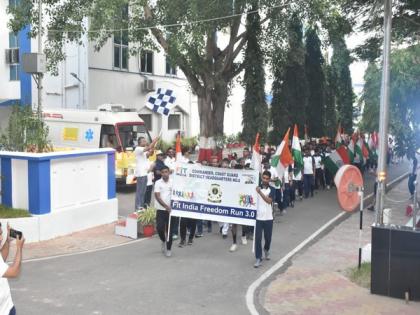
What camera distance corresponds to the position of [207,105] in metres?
21.4

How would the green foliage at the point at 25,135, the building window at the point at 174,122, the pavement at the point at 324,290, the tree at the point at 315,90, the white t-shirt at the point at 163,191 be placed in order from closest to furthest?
the pavement at the point at 324,290 < the white t-shirt at the point at 163,191 < the green foliage at the point at 25,135 < the tree at the point at 315,90 < the building window at the point at 174,122

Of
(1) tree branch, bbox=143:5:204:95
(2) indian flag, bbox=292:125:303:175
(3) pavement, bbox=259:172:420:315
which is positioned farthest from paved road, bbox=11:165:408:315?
(1) tree branch, bbox=143:5:204:95

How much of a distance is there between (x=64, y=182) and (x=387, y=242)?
7.37 metres

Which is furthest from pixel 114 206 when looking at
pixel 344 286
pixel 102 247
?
pixel 344 286

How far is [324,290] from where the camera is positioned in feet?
28.3

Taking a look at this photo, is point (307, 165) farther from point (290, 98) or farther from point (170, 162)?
point (290, 98)

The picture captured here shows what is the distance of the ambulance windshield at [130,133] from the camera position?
64.6 ft

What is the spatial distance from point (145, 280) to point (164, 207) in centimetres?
194

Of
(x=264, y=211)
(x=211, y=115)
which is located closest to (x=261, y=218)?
(x=264, y=211)

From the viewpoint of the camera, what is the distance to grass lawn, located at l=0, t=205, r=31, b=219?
11.6m

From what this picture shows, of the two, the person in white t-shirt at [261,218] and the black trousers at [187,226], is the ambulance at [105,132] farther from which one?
the person in white t-shirt at [261,218]

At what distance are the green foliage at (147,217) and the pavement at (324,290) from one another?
3.37 m

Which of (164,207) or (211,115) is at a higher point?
(211,115)

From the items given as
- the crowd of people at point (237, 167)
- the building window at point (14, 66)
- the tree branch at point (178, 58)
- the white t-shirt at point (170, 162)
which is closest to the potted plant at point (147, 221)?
the crowd of people at point (237, 167)
